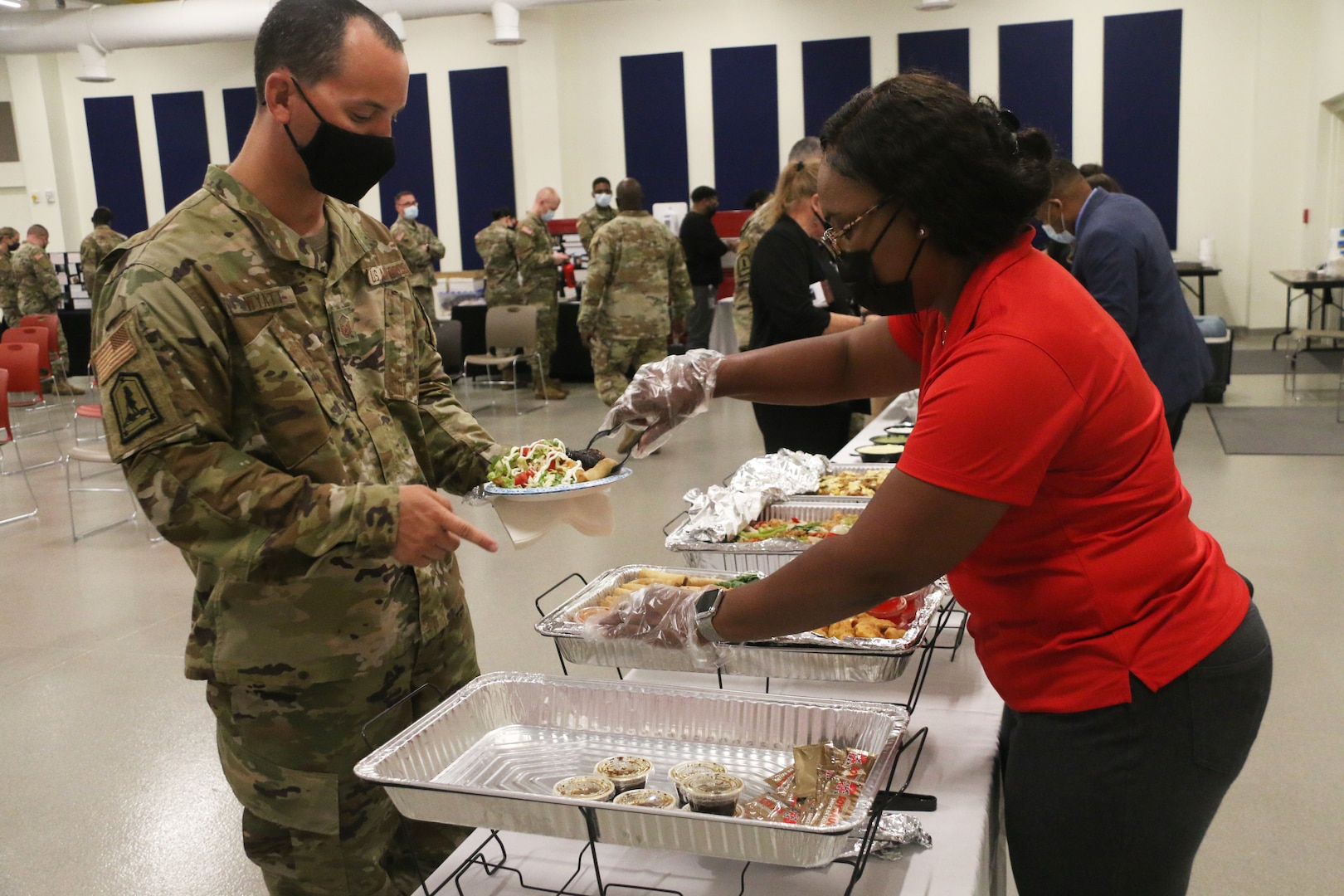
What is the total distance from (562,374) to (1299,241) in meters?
7.31

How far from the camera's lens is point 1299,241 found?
1036 cm

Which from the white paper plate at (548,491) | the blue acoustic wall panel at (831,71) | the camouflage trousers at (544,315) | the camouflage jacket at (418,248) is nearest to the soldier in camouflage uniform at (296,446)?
the white paper plate at (548,491)

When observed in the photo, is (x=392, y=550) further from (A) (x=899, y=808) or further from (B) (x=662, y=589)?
(A) (x=899, y=808)

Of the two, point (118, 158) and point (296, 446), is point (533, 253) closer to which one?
point (118, 158)

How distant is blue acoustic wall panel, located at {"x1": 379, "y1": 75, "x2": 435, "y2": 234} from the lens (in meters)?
11.9

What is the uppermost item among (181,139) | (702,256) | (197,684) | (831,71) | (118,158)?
(831,71)

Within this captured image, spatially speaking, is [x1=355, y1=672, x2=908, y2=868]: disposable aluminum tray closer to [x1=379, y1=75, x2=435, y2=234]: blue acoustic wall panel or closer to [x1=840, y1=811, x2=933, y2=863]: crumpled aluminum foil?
[x1=840, y1=811, x2=933, y2=863]: crumpled aluminum foil

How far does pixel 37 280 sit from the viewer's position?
10.4 metres

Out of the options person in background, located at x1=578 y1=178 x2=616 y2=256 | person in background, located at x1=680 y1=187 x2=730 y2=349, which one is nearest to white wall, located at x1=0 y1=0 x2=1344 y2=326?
person in background, located at x1=578 y1=178 x2=616 y2=256

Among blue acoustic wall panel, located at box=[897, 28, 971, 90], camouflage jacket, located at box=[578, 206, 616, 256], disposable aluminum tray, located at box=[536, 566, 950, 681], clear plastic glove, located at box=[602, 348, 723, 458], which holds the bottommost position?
disposable aluminum tray, located at box=[536, 566, 950, 681]

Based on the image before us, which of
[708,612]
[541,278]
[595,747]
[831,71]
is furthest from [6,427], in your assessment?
[831,71]

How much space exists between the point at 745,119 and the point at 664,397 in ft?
33.8

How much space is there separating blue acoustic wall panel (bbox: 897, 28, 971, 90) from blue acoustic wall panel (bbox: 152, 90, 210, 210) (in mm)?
8216

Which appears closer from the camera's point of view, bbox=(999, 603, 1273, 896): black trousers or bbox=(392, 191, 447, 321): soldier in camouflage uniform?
bbox=(999, 603, 1273, 896): black trousers
